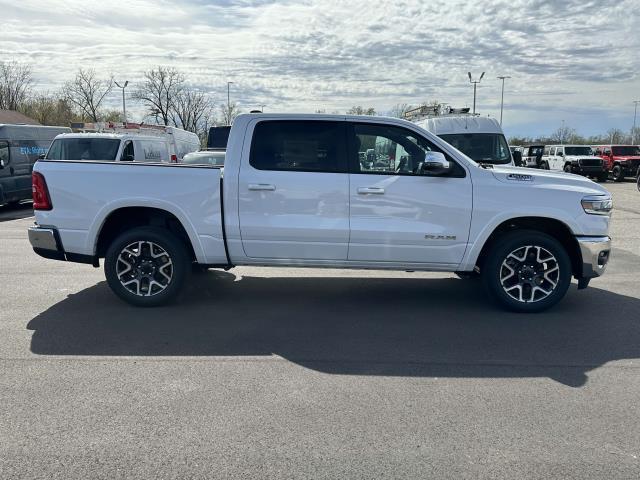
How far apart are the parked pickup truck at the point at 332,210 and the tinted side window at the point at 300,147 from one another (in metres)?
0.01

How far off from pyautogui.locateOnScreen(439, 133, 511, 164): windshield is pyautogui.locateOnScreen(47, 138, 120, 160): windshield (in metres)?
8.47

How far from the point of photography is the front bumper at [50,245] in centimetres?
568

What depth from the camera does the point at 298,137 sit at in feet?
18.4

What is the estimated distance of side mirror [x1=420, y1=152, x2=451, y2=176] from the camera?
5.19 meters

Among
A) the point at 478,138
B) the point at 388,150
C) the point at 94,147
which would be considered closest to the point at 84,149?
the point at 94,147

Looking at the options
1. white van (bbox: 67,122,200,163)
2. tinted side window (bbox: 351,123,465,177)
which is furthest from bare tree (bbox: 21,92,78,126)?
tinted side window (bbox: 351,123,465,177)

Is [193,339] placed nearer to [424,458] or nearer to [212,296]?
[212,296]

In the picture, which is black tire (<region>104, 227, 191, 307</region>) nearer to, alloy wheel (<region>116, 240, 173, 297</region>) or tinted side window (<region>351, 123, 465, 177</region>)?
alloy wheel (<region>116, 240, 173, 297</region>)

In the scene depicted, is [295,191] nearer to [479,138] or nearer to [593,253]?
[593,253]

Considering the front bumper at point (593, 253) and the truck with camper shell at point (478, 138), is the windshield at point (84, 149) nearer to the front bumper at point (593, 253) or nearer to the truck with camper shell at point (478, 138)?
the truck with camper shell at point (478, 138)

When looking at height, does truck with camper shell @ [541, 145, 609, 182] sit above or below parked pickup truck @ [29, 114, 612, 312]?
above

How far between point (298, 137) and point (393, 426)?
324 centimetres

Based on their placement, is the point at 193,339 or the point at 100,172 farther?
the point at 100,172

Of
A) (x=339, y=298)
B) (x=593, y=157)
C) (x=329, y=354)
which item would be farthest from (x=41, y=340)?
(x=593, y=157)
